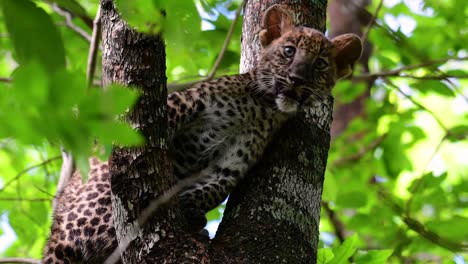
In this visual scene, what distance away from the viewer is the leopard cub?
506cm

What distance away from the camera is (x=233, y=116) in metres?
5.73

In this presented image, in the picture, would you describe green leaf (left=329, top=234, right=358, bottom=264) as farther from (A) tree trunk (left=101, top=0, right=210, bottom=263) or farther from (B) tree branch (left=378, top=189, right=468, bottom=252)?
(B) tree branch (left=378, top=189, right=468, bottom=252)

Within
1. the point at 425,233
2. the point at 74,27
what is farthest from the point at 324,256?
the point at 74,27

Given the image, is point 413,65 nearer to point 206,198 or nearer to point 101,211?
point 206,198

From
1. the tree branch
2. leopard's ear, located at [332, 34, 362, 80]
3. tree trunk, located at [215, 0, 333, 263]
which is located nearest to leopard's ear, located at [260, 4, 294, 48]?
leopard's ear, located at [332, 34, 362, 80]

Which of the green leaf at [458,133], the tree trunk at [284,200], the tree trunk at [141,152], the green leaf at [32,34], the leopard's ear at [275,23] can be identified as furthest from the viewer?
the green leaf at [458,133]

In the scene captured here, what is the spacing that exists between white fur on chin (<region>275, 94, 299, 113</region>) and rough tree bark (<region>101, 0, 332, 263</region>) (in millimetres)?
142

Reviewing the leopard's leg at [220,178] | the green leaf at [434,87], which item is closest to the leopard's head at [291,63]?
the leopard's leg at [220,178]

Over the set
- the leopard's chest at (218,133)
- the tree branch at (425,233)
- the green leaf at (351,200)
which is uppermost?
the leopard's chest at (218,133)

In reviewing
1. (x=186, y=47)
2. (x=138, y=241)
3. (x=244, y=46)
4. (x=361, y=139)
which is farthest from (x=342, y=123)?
(x=186, y=47)

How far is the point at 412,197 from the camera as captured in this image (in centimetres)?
711

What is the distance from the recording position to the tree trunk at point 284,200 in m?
4.32

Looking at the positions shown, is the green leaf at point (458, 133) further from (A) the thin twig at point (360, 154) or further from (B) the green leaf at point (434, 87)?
(A) the thin twig at point (360, 154)

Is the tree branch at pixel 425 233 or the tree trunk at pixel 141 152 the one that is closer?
the tree trunk at pixel 141 152
